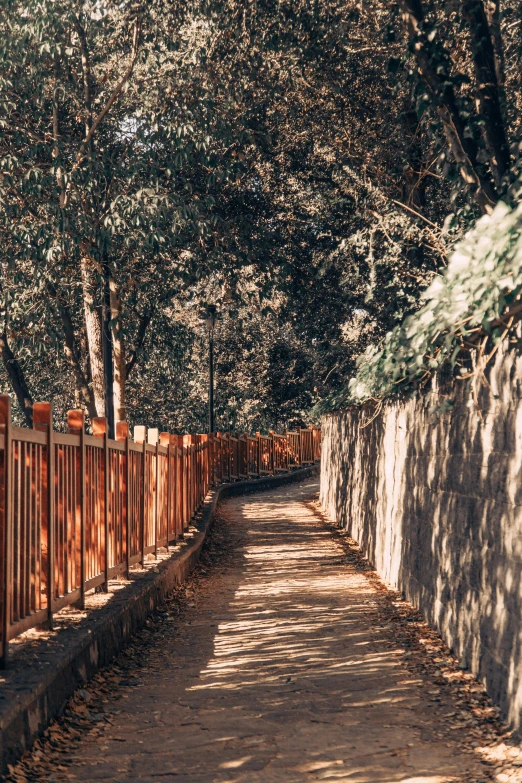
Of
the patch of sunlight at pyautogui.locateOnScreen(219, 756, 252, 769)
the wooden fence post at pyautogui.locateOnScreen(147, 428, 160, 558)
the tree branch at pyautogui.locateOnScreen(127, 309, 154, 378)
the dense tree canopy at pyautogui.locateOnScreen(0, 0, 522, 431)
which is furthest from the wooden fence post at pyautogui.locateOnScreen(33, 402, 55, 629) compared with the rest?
the tree branch at pyautogui.locateOnScreen(127, 309, 154, 378)

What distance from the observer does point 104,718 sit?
5.98 meters

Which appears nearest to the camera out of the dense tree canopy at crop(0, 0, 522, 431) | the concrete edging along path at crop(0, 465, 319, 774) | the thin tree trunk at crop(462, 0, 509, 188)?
the concrete edging along path at crop(0, 465, 319, 774)

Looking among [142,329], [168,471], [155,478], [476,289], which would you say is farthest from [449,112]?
[142,329]

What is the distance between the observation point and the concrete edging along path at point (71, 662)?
15.9 ft

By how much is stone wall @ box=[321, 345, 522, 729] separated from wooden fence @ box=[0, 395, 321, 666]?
283 centimetres

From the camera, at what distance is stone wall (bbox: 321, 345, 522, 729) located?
5.86 m

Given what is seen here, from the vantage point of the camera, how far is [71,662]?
6184mm

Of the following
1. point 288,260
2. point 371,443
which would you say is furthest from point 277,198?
point 371,443

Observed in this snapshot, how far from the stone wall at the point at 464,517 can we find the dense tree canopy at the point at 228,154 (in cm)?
246

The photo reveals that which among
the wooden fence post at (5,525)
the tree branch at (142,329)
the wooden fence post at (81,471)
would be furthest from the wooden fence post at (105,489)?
the tree branch at (142,329)

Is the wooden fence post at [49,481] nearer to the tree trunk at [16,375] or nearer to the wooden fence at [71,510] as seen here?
the wooden fence at [71,510]

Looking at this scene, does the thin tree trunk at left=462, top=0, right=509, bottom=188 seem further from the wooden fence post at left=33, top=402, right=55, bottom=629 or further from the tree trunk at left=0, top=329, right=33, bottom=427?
the tree trunk at left=0, top=329, right=33, bottom=427

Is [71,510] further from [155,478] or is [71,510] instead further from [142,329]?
[142,329]

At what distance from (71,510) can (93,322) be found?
1296cm
